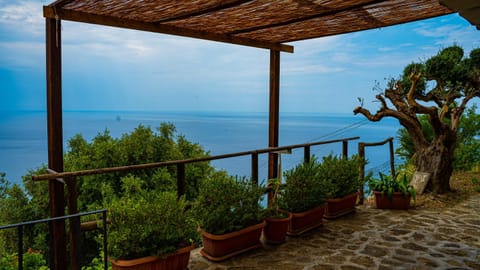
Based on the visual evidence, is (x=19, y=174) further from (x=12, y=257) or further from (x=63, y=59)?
(x=63, y=59)

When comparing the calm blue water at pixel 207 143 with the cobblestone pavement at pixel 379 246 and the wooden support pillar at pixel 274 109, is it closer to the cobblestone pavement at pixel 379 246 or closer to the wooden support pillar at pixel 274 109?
the wooden support pillar at pixel 274 109

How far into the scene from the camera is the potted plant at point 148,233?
2518 millimetres

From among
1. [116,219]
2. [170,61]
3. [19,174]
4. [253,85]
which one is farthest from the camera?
[170,61]

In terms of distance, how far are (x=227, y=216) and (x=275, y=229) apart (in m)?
0.63

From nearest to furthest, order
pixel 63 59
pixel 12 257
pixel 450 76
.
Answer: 1. pixel 63 59
2. pixel 12 257
3. pixel 450 76

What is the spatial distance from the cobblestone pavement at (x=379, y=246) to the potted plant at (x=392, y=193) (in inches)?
10.2

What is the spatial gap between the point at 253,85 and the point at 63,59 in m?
7.56

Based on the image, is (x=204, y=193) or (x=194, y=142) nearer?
(x=204, y=193)

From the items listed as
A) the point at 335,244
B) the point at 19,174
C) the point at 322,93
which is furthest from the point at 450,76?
the point at 19,174

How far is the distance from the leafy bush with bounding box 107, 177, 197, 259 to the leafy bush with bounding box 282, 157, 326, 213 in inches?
54.4

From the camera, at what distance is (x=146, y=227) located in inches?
101

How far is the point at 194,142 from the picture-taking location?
26.1ft

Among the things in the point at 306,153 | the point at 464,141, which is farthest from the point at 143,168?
the point at 464,141

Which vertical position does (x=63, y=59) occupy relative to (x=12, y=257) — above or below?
above
